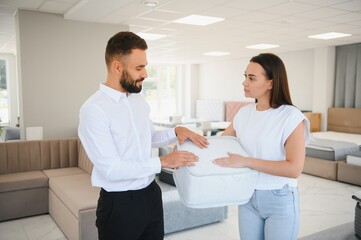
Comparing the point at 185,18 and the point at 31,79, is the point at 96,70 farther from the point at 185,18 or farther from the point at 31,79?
the point at 185,18

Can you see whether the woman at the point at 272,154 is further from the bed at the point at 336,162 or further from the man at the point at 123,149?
the bed at the point at 336,162

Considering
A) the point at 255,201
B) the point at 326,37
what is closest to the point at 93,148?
the point at 255,201

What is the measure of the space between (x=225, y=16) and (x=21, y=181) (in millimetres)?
3601

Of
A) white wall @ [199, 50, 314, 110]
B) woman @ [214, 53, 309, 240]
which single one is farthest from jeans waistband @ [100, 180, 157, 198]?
white wall @ [199, 50, 314, 110]

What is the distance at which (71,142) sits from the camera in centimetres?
470

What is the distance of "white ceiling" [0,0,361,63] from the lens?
4.29 meters

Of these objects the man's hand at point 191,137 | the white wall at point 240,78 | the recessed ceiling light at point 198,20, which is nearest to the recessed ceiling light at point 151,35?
the recessed ceiling light at point 198,20

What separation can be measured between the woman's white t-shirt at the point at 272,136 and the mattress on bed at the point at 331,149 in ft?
14.9

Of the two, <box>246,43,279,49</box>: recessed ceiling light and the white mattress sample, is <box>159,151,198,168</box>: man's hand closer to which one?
the white mattress sample

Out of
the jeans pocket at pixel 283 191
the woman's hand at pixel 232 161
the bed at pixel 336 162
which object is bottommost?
the bed at pixel 336 162

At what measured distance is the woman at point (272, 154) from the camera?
4.67ft

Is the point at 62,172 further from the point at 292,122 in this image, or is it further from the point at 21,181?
the point at 292,122

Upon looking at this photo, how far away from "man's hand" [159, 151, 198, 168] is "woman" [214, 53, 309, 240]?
11 centimetres

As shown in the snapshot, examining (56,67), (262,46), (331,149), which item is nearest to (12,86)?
(56,67)
